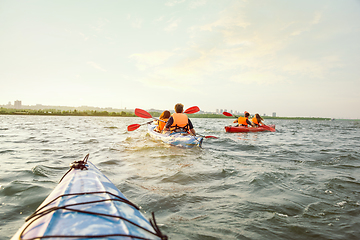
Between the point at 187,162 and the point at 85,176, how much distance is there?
3274 millimetres

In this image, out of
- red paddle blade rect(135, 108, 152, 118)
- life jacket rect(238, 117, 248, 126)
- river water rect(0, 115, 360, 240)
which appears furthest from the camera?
life jacket rect(238, 117, 248, 126)

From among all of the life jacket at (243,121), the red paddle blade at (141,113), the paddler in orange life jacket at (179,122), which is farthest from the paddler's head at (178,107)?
the life jacket at (243,121)

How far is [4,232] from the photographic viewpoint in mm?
2059

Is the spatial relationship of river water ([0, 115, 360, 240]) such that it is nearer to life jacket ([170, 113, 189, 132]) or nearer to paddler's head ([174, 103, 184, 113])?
life jacket ([170, 113, 189, 132])

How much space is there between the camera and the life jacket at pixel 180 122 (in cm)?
740

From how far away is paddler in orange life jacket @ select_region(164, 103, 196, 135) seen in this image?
7.40 metres

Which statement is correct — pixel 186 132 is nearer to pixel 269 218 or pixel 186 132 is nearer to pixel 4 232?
pixel 269 218

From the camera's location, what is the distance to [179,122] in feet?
24.5

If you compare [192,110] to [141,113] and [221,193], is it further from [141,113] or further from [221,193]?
[221,193]

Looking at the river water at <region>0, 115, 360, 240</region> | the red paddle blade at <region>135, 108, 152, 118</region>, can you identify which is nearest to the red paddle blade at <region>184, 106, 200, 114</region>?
the red paddle blade at <region>135, 108, 152, 118</region>

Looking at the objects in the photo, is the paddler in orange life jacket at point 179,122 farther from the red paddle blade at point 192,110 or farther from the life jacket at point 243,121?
the life jacket at point 243,121

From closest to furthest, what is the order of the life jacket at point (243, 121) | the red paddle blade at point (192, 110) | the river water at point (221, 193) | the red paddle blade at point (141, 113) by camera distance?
the river water at point (221, 193), the red paddle blade at point (141, 113), the red paddle blade at point (192, 110), the life jacket at point (243, 121)

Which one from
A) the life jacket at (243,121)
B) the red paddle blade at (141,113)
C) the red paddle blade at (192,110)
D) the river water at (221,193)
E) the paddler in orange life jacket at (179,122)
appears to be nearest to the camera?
the river water at (221,193)

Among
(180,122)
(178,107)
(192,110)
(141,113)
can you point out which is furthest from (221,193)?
(141,113)
